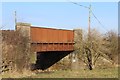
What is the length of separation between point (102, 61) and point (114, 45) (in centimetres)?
248

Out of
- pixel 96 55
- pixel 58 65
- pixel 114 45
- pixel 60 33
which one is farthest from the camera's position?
pixel 58 65

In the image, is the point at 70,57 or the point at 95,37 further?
the point at 70,57

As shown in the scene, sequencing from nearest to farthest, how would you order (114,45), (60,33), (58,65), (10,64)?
(10,64), (114,45), (60,33), (58,65)

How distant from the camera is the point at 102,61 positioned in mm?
36375

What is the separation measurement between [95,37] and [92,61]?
276cm

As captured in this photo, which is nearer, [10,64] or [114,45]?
[10,64]

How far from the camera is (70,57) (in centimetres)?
4100

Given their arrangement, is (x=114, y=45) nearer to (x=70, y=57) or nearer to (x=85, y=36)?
(x=85, y=36)

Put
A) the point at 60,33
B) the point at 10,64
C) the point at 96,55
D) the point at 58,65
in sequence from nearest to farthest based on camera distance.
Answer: the point at 10,64 < the point at 96,55 < the point at 60,33 < the point at 58,65

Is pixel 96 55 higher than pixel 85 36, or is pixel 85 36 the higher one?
pixel 85 36

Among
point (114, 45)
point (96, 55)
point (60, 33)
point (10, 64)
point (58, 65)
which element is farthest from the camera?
point (58, 65)

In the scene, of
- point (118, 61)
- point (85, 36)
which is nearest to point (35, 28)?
point (85, 36)

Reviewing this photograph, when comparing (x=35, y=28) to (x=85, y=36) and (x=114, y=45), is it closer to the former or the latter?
(x=85, y=36)

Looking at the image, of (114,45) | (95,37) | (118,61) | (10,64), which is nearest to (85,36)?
(95,37)
